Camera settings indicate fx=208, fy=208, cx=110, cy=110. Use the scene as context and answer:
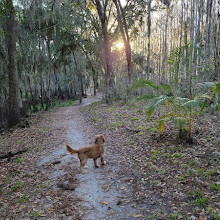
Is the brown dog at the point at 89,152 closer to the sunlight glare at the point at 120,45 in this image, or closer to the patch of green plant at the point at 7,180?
the patch of green plant at the point at 7,180

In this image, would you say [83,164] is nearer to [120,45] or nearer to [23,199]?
[23,199]

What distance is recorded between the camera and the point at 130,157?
6.13 metres

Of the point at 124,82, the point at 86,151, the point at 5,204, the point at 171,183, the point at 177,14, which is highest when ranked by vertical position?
the point at 177,14

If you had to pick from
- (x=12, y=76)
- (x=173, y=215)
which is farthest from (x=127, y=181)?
(x=12, y=76)

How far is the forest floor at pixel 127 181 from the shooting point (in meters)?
3.74

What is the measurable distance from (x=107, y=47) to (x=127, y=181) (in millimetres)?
14263

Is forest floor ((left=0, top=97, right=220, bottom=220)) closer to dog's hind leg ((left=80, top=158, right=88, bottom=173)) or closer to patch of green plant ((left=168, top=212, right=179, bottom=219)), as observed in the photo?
patch of green plant ((left=168, top=212, right=179, bottom=219))

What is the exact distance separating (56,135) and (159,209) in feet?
24.2

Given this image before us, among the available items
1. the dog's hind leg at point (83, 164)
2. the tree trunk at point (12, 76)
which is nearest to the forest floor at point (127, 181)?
the dog's hind leg at point (83, 164)

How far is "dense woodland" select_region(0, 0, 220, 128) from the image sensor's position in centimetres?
719

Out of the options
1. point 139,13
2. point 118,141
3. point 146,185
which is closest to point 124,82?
point 139,13

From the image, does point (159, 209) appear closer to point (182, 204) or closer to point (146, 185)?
point (182, 204)

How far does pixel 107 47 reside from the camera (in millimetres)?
17344

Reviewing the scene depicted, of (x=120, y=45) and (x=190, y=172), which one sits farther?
(x=120, y=45)
